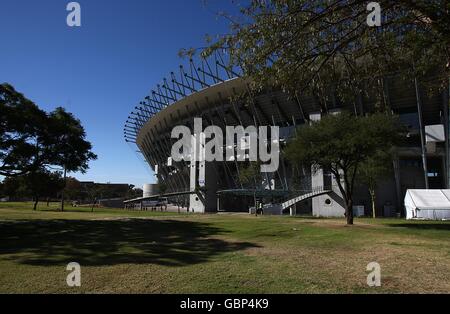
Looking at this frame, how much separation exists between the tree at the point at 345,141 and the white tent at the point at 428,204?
12.6m

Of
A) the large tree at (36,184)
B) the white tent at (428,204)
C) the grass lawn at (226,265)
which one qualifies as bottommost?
the grass lawn at (226,265)

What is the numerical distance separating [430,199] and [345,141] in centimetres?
1797

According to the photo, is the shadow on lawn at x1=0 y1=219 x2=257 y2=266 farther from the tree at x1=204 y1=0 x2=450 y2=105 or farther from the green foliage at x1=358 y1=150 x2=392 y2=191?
the green foliage at x1=358 y1=150 x2=392 y2=191

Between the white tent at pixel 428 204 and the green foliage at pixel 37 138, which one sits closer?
the green foliage at pixel 37 138

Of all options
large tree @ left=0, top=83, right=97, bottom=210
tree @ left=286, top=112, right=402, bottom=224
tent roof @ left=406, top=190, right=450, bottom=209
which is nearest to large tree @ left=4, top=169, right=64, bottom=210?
large tree @ left=0, top=83, right=97, bottom=210

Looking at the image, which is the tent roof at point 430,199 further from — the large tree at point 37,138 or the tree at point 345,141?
the large tree at point 37,138

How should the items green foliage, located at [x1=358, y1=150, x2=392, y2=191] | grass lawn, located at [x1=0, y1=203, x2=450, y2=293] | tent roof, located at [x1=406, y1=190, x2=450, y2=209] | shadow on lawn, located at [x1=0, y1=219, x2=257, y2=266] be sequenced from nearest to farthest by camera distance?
grass lawn, located at [x1=0, y1=203, x2=450, y2=293] → shadow on lawn, located at [x1=0, y1=219, x2=257, y2=266] → tent roof, located at [x1=406, y1=190, x2=450, y2=209] → green foliage, located at [x1=358, y1=150, x2=392, y2=191]

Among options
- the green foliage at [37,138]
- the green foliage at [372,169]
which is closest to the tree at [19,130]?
the green foliage at [37,138]

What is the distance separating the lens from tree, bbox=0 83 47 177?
22.7 m

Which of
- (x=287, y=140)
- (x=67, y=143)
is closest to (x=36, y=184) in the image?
(x=67, y=143)

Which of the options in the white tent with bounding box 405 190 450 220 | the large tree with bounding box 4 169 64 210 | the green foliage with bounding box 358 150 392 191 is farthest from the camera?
the green foliage with bounding box 358 150 392 191

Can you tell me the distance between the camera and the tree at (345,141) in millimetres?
25094

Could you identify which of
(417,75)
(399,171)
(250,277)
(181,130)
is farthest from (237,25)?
(181,130)

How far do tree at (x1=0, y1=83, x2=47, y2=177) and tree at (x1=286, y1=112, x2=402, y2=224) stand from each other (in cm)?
1829
